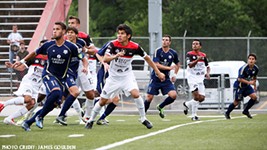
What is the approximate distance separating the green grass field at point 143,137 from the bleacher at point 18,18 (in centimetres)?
1658

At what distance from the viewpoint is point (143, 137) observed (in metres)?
16.1

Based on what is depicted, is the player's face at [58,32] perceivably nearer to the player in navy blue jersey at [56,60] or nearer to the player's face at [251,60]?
the player in navy blue jersey at [56,60]

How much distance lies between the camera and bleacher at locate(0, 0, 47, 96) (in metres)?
36.2

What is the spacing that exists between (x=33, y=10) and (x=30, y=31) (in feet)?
5.06

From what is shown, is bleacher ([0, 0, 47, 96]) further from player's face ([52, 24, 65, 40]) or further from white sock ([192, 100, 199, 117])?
player's face ([52, 24, 65, 40])

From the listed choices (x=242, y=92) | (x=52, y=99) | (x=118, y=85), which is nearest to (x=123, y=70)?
(x=118, y=85)

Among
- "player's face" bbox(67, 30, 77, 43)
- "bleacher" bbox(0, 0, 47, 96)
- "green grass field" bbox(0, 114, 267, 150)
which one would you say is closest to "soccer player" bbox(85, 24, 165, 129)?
"green grass field" bbox(0, 114, 267, 150)

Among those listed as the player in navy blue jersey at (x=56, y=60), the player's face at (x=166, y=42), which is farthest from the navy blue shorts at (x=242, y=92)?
the player in navy blue jersey at (x=56, y=60)

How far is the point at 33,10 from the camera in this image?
124ft

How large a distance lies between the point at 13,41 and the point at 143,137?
63.3ft

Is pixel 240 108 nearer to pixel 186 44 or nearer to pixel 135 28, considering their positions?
pixel 186 44

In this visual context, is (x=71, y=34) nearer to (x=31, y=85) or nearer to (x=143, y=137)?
(x=31, y=85)

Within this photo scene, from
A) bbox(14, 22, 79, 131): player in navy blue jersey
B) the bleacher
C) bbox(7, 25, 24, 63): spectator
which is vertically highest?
the bleacher

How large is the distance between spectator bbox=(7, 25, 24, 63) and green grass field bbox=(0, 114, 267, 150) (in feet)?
48.1
